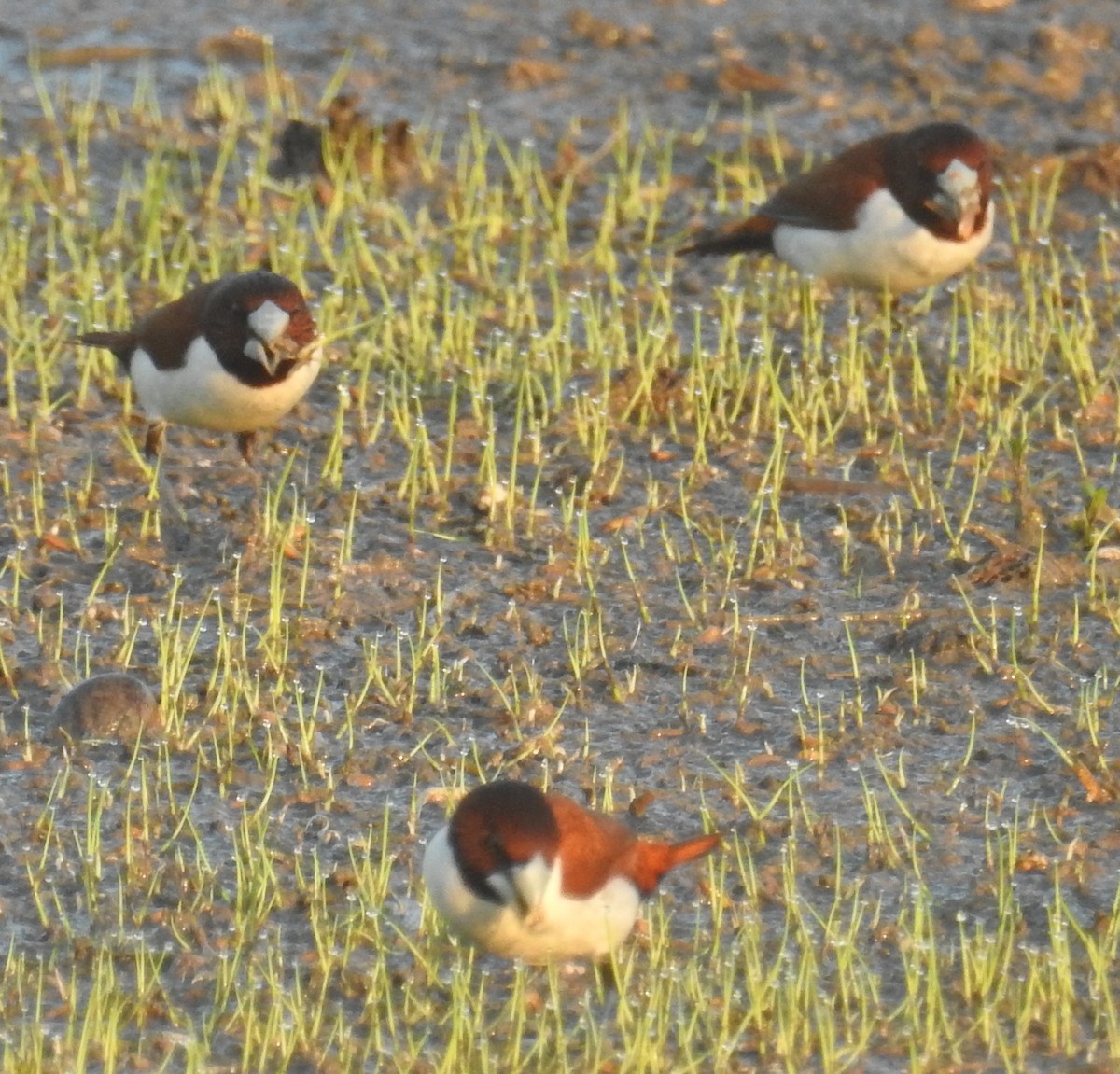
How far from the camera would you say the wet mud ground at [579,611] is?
5328mm

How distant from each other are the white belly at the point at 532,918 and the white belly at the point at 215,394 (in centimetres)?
270

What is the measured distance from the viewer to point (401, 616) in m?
6.92

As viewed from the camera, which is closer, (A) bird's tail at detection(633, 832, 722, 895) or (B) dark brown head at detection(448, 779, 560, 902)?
(B) dark brown head at detection(448, 779, 560, 902)

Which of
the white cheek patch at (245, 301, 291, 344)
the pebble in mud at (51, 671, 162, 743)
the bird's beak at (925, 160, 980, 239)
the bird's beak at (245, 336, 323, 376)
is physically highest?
the bird's beak at (925, 160, 980, 239)

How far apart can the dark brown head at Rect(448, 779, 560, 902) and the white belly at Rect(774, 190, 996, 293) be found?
14.3 feet

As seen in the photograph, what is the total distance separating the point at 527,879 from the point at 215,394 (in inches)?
119

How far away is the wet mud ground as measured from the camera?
210 inches

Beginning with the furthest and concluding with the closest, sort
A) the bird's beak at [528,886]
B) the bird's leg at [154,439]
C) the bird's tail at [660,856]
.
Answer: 1. the bird's leg at [154,439]
2. the bird's tail at [660,856]
3. the bird's beak at [528,886]

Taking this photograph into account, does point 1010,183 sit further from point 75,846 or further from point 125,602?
point 75,846

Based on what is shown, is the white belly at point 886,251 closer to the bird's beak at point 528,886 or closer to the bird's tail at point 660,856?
the bird's tail at point 660,856

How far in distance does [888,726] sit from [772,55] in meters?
6.25

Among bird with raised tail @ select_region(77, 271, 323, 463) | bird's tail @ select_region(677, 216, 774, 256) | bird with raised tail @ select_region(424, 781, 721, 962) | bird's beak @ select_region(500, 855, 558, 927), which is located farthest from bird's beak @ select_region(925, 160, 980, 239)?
bird's beak @ select_region(500, 855, 558, 927)

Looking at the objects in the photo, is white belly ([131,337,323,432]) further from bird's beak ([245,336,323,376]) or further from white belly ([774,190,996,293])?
white belly ([774,190,996,293])

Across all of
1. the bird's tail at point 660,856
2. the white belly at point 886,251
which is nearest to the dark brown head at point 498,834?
the bird's tail at point 660,856
